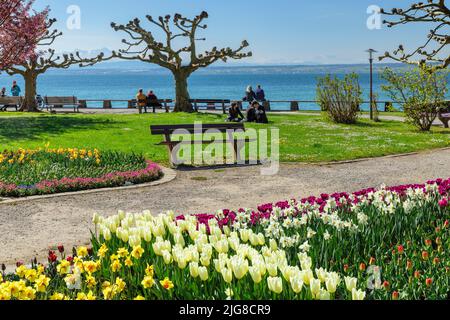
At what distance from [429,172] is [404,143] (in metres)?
5.44

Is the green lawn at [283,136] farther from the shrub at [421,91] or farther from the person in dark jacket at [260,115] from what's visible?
the shrub at [421,91]

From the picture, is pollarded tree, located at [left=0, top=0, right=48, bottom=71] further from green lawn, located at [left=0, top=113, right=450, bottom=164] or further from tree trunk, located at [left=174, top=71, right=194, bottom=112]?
tree trunk, located at [left=174, top=71, right=194, bottom=112]

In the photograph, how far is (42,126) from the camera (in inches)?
947

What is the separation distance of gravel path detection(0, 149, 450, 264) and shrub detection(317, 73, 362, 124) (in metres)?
10.6

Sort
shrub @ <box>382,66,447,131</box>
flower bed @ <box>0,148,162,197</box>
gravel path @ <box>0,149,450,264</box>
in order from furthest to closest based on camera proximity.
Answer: shrub @ <box>382,66,447,131</box>, flower bed @ <box>0,148,162,197</box>, gravel path @ <box>0,149,450,264</box>

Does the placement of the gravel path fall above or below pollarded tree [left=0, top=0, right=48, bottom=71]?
below

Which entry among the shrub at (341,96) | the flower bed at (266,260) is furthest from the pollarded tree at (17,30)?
the flower bed at (266,260)

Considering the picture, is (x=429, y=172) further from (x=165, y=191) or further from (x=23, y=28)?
(x=23, y=28)

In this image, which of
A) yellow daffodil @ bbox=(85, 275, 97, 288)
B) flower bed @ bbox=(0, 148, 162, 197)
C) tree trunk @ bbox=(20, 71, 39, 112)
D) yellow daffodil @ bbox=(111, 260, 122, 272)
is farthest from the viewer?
tree trunk @ bbox=(20, 71, 39, 112)

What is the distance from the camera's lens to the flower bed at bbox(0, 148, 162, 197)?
1179 centimetres

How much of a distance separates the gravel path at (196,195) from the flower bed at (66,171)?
599 millimetres

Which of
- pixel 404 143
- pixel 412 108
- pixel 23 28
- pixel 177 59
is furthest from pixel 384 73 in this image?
pixel 23 28

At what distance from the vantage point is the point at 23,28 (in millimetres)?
31500

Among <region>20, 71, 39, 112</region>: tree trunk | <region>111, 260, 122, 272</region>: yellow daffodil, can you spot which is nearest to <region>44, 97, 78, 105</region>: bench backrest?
<region>20, 71, 39, 112</region>: tree trunk
